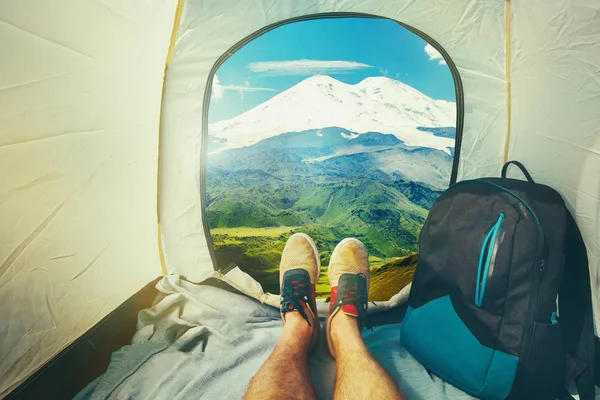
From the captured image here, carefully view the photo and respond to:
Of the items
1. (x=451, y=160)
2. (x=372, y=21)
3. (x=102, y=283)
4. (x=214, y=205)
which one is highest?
(x=372, y=21)

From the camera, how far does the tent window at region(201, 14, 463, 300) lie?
1.32 meters

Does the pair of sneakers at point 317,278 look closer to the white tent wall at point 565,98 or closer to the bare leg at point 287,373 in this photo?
the bare leg at point 287,373

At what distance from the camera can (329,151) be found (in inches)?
55.8

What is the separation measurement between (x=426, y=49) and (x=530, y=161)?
524 millimetres

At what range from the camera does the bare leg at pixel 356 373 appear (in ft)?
2.31

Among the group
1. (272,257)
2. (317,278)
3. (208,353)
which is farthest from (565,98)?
(208,353)

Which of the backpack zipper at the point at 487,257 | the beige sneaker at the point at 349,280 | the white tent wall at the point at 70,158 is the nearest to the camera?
the white tent wall at the point at 70,158

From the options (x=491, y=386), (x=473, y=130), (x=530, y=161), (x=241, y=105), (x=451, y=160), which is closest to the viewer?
(x=491, y=386)

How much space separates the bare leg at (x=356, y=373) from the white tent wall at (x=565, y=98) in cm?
57

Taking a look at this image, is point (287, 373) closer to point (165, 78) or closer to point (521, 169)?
point (521, 169)

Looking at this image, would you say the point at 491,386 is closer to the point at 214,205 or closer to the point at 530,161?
the point at 530,161

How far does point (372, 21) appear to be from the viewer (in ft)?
4.32

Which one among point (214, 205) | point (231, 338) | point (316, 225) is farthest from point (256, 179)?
point (231, 338)

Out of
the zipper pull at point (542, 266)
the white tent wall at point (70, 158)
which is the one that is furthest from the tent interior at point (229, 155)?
the zipper pull at point (542, 266)
